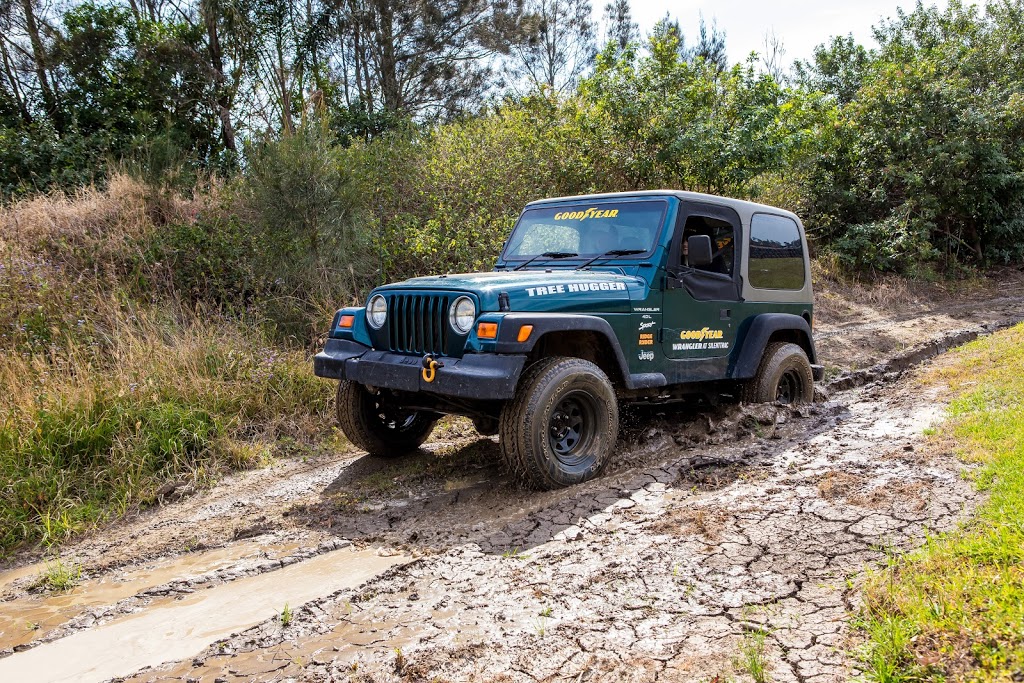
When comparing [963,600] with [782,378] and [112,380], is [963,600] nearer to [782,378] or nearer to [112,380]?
[782,378]

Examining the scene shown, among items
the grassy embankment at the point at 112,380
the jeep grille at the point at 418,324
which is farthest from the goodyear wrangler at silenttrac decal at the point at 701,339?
the grassy embankment at the point at 112,380

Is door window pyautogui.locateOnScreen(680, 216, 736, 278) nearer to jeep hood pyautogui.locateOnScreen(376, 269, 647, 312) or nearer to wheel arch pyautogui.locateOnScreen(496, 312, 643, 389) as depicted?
jeep hood pyautogui.locateOnScreen(376, 269, 647, 312)

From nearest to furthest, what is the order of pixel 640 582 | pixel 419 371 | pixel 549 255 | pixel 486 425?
1. pixel 640 582
2. pixel 419 371
3. pixel 486 425
4. pixel 549 255

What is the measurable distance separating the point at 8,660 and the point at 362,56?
56.0 ft

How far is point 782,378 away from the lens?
677 centimetres

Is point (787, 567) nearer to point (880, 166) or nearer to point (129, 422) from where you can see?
point (129, 422)

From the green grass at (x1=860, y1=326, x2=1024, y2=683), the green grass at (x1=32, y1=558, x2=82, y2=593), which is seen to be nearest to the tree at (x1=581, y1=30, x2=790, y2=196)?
the green grass at (x1=860, y1=326, x2=1024, y2=683)

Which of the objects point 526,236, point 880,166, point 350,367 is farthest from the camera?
point 880,166

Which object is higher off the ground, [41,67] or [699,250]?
[41,67]

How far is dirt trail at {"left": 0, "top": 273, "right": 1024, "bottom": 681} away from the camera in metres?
2.90

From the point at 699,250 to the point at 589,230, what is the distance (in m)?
0.86

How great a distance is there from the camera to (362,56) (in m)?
18.1

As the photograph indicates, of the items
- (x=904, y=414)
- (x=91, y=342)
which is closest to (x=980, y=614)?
(x=904, y=414)

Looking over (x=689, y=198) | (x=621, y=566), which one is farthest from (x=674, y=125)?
(x=621, y=566)
